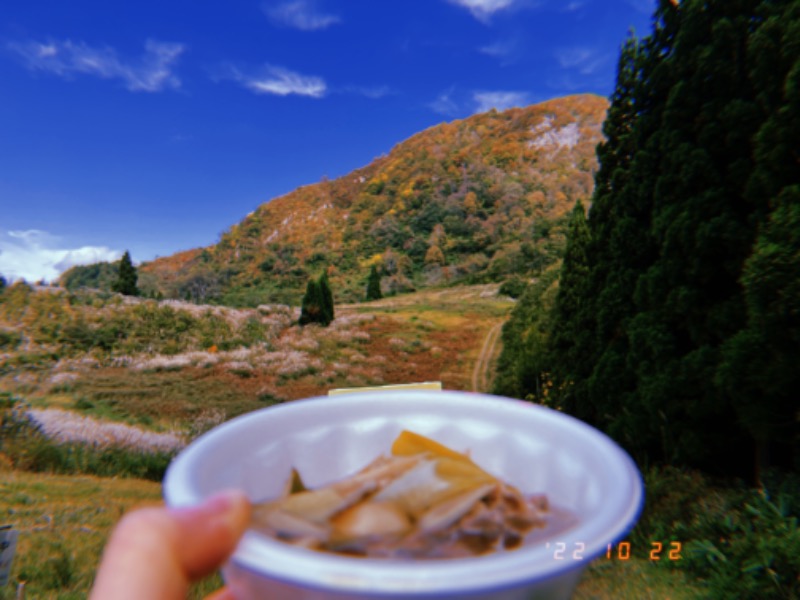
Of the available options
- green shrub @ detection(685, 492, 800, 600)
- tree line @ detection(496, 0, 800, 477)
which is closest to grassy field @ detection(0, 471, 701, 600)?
green shrub @ detection(685, 492, 800, 600)

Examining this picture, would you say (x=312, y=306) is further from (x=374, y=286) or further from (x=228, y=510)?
(x=228, y=510)

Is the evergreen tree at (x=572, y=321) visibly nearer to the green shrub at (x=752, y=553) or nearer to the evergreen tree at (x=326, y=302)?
the green shrub at (x=752, y=553)

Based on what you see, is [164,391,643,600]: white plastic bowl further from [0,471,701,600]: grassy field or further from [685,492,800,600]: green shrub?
[685,492,800,600]: green shrub

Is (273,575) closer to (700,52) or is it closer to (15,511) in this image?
(15,511)

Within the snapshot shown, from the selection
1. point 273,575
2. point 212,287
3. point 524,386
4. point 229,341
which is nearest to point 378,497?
point 273,575

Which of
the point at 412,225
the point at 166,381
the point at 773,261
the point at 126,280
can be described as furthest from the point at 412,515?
the point at 412,225

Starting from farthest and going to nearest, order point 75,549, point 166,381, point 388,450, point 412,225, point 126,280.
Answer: point 412,225 < point 126,280 < point 166,381 < point 75,549 < point 388,450
